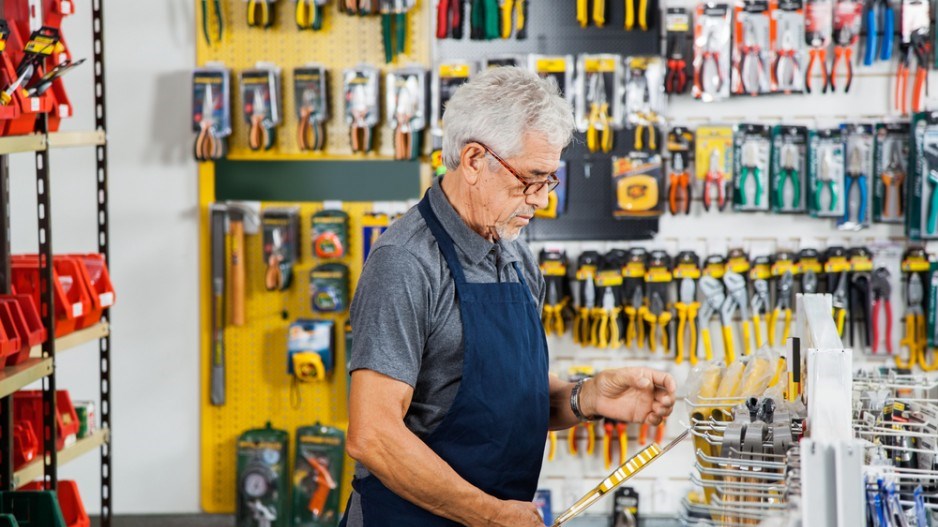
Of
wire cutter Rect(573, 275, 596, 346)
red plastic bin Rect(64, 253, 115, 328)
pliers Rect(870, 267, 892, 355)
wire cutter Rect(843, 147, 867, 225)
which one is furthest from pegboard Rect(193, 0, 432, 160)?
pliers Rect(870, 267, 892, 355)

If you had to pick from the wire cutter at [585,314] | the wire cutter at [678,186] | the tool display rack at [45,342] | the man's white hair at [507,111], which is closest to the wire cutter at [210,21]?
the tool display rack at [45,342]

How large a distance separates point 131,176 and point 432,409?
126 inches

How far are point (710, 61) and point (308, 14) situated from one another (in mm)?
1728

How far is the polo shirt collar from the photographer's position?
227cm

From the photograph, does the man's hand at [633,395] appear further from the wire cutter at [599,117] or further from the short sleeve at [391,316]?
the wire cutter at [599,117]

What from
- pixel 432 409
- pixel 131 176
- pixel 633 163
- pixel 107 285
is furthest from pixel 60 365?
pixel 432 409

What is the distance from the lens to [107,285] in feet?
12.0

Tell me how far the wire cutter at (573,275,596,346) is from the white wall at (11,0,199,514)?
172 centimetres

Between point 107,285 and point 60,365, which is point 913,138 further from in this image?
point 60,365

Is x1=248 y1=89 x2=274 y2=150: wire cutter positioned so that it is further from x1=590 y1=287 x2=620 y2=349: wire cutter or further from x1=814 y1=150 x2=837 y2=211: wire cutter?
x1=814 y1=150 x2=837 y2=211: wire cutter

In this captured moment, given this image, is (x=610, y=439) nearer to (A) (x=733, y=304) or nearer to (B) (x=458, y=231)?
(A) (x=733, y=304)

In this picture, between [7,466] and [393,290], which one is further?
[7,466]

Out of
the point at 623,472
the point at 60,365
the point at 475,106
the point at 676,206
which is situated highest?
the point at 475,106

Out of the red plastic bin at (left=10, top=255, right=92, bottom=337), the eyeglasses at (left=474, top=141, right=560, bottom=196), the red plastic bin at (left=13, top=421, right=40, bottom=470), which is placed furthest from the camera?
the red plastic bin at (left=10, top=255, right=92, bottom=337)
